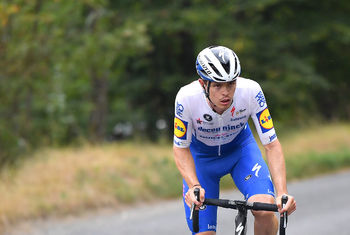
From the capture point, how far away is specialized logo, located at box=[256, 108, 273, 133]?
4.90 metres

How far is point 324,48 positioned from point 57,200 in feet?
51.0

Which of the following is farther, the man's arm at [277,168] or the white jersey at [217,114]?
the white jersey at [217,114]

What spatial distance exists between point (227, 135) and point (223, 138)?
63 millimetres

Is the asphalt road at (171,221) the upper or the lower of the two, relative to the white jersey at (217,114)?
lower

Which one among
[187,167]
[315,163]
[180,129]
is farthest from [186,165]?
[315,163]

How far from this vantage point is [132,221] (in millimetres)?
9680

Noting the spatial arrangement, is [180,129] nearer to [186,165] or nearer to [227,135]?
[186,165]

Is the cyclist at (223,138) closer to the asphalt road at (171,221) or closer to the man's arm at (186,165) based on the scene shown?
the man's arm at (186,165)

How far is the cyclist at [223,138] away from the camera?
4562 millimetres

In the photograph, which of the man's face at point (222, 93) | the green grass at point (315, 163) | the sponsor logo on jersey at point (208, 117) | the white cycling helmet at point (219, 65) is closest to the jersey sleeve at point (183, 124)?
the sponsor logo on jersey at point (208, 117)

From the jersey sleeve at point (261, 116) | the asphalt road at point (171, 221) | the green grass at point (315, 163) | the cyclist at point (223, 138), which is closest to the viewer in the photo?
the cyclist at point (223, 138)

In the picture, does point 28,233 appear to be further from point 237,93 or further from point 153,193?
point 237,93

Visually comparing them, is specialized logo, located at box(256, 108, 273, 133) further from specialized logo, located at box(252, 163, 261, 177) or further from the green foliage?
the green foliage

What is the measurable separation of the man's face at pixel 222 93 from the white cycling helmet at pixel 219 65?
0.07 m
